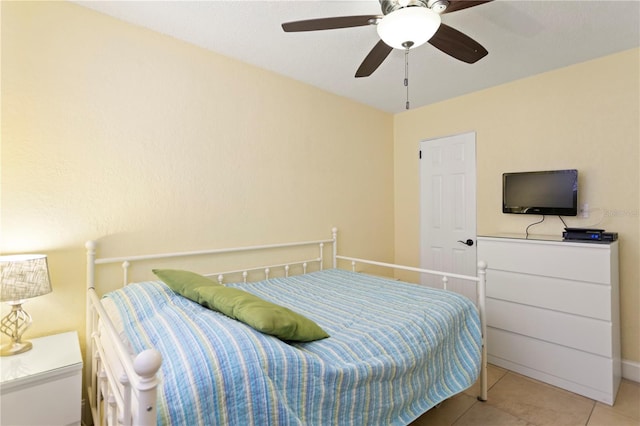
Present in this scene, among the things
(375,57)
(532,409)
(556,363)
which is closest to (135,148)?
(375,57)

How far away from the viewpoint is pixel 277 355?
1.01 m

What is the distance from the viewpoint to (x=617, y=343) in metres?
2.09

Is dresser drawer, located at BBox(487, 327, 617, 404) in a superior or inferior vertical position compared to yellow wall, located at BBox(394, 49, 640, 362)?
inferior

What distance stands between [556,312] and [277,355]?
2.15 metres

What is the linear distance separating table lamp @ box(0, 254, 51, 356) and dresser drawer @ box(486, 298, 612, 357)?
289 centimetres

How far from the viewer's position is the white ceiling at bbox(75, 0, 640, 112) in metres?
1.70

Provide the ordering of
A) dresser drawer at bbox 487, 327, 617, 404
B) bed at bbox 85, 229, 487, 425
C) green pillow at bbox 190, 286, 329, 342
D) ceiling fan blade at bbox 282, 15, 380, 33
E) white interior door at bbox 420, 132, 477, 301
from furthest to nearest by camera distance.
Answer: white interior door at bbox 420, 132, 477, 301, dresser drawer at bbox 487, 327, 617, 404, ceiling fan blade at bbox 282, 15, 380, 33, green pillow at bbox 190, 286, 329, 342, bed at bbox 85, 229, 487, 425

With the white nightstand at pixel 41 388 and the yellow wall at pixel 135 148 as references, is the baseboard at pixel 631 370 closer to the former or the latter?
the yellow wall at pixel 135 148

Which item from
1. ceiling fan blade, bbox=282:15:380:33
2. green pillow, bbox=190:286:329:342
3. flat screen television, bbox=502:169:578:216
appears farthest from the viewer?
flat screen television, bbox=502:169:578:216

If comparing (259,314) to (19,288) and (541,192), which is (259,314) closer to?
(19,288)

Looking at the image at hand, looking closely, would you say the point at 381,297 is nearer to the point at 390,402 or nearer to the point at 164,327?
the point at 390,402

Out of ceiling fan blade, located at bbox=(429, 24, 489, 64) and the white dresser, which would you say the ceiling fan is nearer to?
ceiling fan blade, located at bbox=(429, 24, 489, 64)

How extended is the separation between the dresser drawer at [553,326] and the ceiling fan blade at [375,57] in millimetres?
1999

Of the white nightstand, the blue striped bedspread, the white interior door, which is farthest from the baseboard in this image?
the white nightstand
